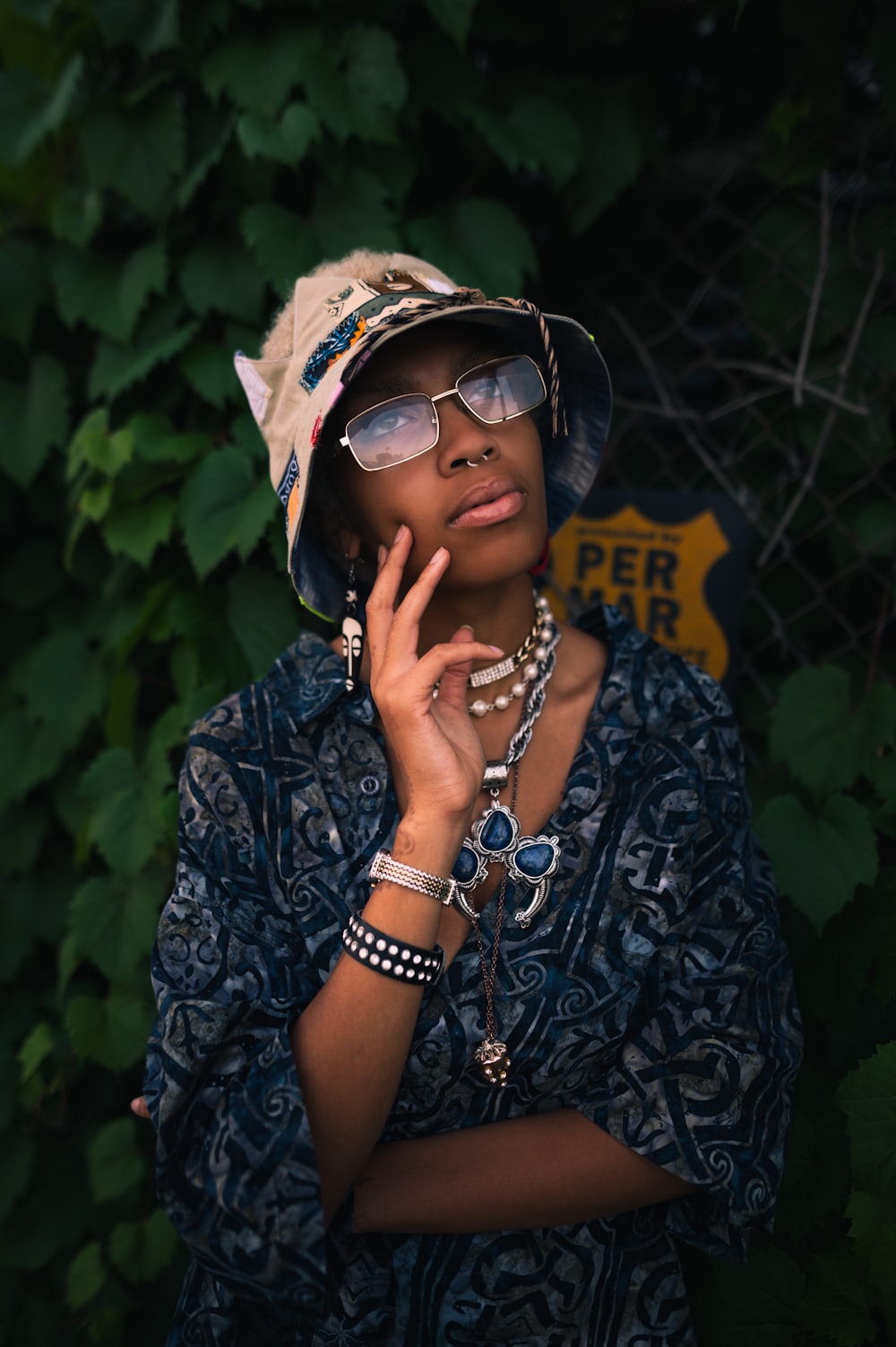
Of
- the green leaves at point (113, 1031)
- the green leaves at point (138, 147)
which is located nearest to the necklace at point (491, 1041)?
A: the green leaves at point (113, 1031)

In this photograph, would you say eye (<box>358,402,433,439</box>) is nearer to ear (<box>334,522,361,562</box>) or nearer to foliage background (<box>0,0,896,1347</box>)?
ear (<box>334,522,361,562</box>)

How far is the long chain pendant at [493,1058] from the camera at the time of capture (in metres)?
1.34

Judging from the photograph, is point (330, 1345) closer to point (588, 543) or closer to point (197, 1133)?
point (197, 1133)

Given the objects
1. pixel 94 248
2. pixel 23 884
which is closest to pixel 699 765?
pixel 94 248

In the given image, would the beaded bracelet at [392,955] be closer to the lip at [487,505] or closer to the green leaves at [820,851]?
the lip at [487,505]

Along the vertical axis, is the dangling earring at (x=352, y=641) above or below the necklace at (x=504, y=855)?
above

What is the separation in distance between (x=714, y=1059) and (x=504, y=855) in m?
0.39

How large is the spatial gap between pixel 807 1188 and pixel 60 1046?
1796mm

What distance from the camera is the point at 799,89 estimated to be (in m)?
1.94

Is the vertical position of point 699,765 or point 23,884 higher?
point 699,765

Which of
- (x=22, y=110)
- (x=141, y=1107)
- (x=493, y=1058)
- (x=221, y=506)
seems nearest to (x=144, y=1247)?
(x=141, y=1107)

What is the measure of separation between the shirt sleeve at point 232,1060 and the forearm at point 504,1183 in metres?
0.18

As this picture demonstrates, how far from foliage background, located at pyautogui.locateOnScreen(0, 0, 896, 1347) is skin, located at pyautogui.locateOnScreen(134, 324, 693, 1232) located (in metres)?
0.47

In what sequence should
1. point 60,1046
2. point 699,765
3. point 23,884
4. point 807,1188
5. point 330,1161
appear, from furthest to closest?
1. point 23,884
2. point 60,1046
3. point 807,1188
4. point 699,765
5. point 330,1161
